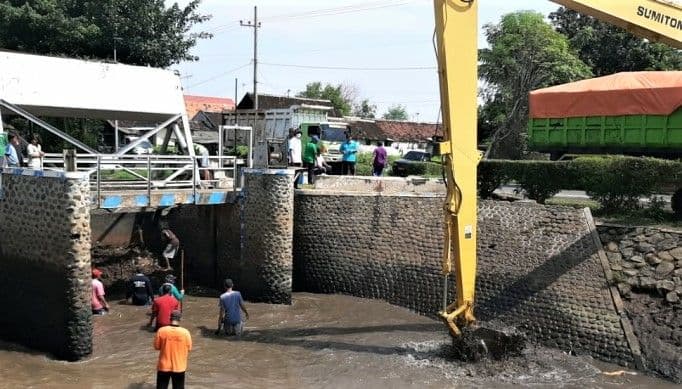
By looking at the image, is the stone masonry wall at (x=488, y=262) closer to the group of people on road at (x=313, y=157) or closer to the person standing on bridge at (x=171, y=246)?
the group of people on road at (x=313, y=157)

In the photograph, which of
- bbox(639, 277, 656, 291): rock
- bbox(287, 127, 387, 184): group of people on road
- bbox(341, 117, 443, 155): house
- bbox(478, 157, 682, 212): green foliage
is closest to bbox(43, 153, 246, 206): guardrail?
bbox(287, 127, 387, 184): group of people on road

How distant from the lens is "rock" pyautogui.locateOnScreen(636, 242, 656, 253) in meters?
12.6

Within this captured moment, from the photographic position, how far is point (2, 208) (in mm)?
12812

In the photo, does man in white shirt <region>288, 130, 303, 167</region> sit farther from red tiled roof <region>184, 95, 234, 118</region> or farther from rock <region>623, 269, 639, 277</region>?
red tiled roof <region>184, 95, 234, 118</region>

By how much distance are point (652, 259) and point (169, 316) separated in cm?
902

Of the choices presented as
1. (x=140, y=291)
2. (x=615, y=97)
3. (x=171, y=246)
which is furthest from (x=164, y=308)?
(x=615, y=97)

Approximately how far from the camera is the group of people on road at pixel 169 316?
28.3ft

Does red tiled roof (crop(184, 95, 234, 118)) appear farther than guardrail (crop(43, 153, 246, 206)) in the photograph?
Yes

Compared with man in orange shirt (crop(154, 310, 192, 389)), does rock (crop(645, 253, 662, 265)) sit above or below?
above

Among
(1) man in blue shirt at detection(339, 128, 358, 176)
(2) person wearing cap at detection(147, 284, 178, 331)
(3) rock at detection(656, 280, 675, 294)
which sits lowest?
(2) person wearing cap at detection(147, 284, 178, 331)

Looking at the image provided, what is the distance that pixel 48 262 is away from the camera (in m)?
12.0

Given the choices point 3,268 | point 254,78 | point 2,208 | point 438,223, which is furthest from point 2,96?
point 254,78

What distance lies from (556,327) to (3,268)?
34.8 feet

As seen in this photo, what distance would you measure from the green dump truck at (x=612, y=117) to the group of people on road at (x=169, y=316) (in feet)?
29.9
